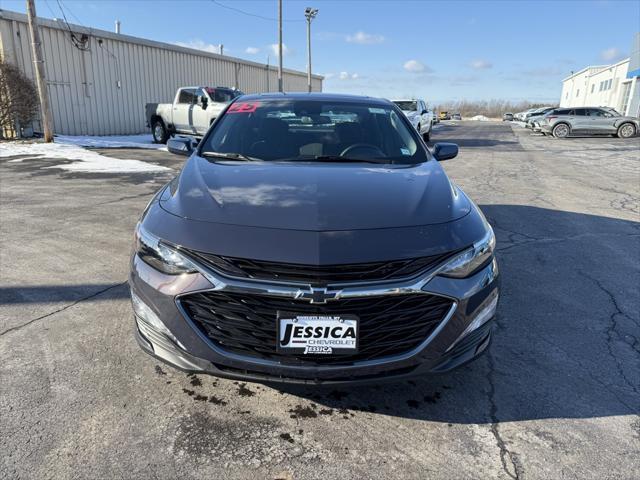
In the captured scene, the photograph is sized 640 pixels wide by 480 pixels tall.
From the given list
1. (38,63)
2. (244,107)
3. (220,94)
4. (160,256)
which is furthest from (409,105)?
(160,256)

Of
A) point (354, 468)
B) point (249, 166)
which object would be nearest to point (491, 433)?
point (354, 468)

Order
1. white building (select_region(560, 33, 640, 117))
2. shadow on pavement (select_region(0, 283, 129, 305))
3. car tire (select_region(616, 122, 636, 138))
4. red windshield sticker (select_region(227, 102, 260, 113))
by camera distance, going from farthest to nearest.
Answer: white building (select_region(560, 33, 640, 117))
car tire (select_region(616, 122, 636, 138))
red windshield sticker (select_region(227, 102, 260, 113))
shadow on pavement (select_region(0, 283, 129, 305))

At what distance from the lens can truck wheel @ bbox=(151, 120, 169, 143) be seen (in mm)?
17141

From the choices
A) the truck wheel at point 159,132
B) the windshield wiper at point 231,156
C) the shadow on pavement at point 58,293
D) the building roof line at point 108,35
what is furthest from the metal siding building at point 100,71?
the windshield wiper at point 231,156

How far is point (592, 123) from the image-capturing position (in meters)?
24.0

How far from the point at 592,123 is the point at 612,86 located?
22.8 metres

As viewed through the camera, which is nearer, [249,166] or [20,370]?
[20,370]

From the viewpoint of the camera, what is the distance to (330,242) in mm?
2043

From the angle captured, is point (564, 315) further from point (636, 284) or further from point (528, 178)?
point (528, 178)

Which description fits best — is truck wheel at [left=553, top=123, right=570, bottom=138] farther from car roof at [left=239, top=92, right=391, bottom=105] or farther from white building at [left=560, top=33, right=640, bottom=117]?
car roof at [left=239, top=92, right=391, bottom=105]

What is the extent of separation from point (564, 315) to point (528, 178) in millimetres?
7496

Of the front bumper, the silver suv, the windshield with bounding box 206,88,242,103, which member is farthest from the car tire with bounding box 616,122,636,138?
the front bumper

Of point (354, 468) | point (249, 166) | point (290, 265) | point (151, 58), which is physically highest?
point (151, 58)

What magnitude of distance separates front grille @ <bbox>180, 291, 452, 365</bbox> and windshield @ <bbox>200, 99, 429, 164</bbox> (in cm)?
144
